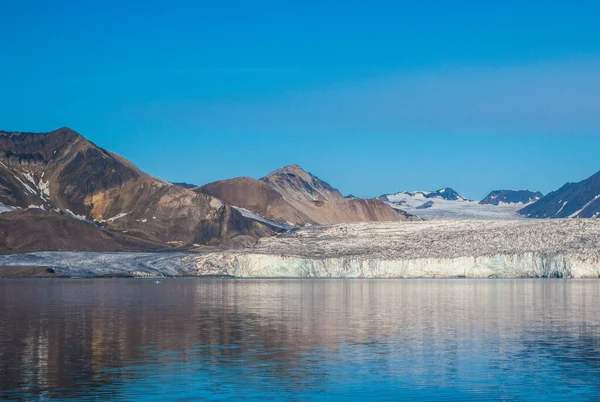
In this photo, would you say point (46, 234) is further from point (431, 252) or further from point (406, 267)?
point (431, 252)

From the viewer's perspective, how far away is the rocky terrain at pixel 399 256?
364ft

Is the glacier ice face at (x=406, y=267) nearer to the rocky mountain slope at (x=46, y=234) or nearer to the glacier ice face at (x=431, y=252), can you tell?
the glacier ice face at (x=431, y=252)

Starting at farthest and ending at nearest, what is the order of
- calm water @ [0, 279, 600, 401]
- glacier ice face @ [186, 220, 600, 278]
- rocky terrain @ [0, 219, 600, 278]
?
1. rocky terrain @ [0, 219, 600, 278]
2. glacier ice face @ [186, 220, 600, 278]
3. calm water @ [0, 279, 600, 401]

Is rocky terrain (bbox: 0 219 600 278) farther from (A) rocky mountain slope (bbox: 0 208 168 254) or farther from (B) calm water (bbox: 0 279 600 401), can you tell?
(B) calm water (bbox: 0 279 600 401)

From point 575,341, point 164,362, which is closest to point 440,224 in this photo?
point 575,341

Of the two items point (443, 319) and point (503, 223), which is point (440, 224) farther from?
point (443, 319)

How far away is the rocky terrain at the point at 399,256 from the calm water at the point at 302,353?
198 ft

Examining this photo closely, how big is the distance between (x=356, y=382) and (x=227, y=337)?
38.1ft

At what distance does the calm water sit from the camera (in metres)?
22.8

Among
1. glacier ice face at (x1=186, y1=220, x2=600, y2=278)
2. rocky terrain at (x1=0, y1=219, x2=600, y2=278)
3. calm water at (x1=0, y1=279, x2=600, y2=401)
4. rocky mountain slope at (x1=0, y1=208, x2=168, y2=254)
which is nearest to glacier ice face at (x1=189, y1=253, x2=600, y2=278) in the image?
glacier ice face at (x1=186, y1=220, x2=600, y2=278)

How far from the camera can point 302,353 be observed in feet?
97.7

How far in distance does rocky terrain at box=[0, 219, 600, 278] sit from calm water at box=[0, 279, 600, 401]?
198 feet

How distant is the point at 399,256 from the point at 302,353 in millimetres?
89826

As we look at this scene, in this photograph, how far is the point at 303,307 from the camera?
53750mm
